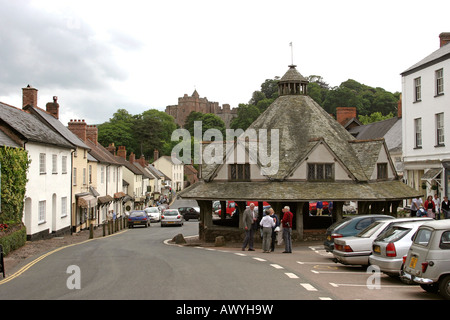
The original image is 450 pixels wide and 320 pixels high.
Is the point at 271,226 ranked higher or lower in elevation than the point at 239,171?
lower

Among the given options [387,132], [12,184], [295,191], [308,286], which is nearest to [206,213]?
[295,191]

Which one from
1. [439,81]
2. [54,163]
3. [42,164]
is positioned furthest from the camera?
[54,163]

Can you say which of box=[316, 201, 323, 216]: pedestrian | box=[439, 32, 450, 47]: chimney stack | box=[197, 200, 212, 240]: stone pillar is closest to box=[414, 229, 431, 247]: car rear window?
box=[197, 200, 212, 240]: stone pillar

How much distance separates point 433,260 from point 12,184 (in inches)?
776

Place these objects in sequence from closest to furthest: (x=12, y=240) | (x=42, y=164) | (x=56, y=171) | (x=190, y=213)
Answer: (x=12, y=240)
(x=42, y=164)
(x=56, y=171)
(x=190, y=213)

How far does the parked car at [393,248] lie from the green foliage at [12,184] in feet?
56.9

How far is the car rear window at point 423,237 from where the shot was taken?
36.3 ft

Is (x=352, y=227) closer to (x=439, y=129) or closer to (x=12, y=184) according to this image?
(x=12, y=184)

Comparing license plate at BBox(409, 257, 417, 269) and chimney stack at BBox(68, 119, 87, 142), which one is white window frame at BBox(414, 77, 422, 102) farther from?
chimney stack at BBox(68, 119, 87, 142)

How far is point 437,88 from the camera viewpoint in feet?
103

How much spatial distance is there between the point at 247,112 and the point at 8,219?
9391 cm

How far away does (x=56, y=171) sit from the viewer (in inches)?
1300

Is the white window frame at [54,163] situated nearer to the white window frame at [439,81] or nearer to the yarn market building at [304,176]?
the yarn market building at [304,176]

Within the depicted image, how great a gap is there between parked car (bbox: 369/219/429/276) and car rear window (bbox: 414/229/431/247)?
46.3 inches
